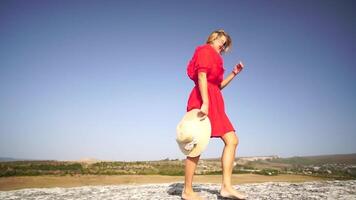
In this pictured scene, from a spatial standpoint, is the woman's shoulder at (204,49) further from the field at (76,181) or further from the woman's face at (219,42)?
the field at (76,181)

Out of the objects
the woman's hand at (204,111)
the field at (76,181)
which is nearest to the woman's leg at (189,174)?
the woman's hand at (204,111)

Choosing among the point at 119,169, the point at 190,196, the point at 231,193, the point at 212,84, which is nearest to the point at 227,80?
the point at 212,84

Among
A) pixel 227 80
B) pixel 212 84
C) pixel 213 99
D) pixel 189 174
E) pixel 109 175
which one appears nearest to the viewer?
pixel 189 174

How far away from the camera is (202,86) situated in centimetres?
453

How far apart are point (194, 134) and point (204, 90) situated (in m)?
0.71

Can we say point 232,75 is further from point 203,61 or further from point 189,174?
point 189,174

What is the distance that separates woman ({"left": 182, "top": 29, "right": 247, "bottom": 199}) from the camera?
14.8ft

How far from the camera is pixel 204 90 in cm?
452

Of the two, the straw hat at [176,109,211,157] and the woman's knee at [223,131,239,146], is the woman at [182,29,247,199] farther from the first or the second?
the straw hat at [176,109,211,157]

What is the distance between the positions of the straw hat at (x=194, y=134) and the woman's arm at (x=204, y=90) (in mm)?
134

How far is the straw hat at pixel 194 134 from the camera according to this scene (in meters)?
4.27

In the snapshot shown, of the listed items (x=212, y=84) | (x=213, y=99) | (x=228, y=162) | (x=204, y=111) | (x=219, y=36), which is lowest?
(x=228, y=162)

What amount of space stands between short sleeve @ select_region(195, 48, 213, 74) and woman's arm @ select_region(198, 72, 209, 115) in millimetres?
92

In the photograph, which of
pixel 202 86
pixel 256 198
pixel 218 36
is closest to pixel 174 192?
pixel 256 198
